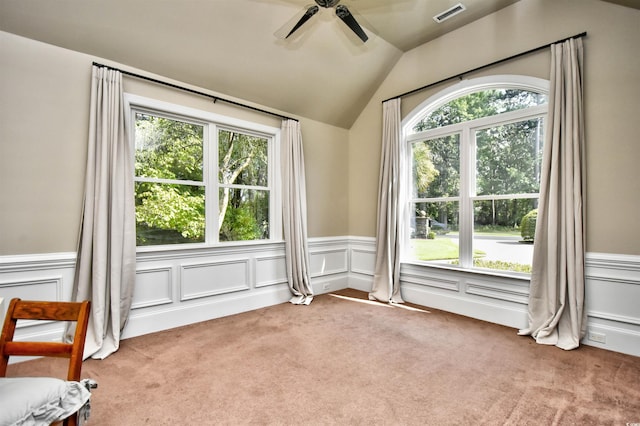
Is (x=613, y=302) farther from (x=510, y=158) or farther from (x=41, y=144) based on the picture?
(x=41, y=144)

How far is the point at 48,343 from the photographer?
131 cm

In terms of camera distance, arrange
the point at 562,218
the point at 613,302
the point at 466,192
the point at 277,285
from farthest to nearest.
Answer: the point at 277,285 → the point at 466,192 → the point at 562,218 → the point at 613,302

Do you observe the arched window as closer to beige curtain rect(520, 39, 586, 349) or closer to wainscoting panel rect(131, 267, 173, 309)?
beige curtain rect(520, 39, 586, 349)

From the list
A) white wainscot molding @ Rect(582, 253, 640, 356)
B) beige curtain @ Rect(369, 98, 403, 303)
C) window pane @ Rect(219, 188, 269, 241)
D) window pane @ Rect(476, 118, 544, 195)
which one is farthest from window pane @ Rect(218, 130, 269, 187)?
white wainscot molding @ Rect(582, 253, 640, 356)

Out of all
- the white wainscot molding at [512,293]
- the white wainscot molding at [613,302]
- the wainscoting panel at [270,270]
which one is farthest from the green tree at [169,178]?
the white wainscot molding at [613,302]

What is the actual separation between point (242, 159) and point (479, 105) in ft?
9.76

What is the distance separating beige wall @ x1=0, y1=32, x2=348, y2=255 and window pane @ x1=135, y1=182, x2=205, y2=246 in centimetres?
54

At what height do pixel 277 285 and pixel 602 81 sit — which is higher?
pixel 602 81

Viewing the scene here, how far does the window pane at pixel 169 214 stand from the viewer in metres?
3.16

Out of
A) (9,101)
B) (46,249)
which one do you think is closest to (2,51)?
(9,101)

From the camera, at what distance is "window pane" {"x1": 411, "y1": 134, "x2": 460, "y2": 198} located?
3.85 m

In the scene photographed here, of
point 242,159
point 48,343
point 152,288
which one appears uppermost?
point 242,159

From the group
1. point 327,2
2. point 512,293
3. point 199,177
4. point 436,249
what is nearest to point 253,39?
point 327,2

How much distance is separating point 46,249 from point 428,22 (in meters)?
4.53
